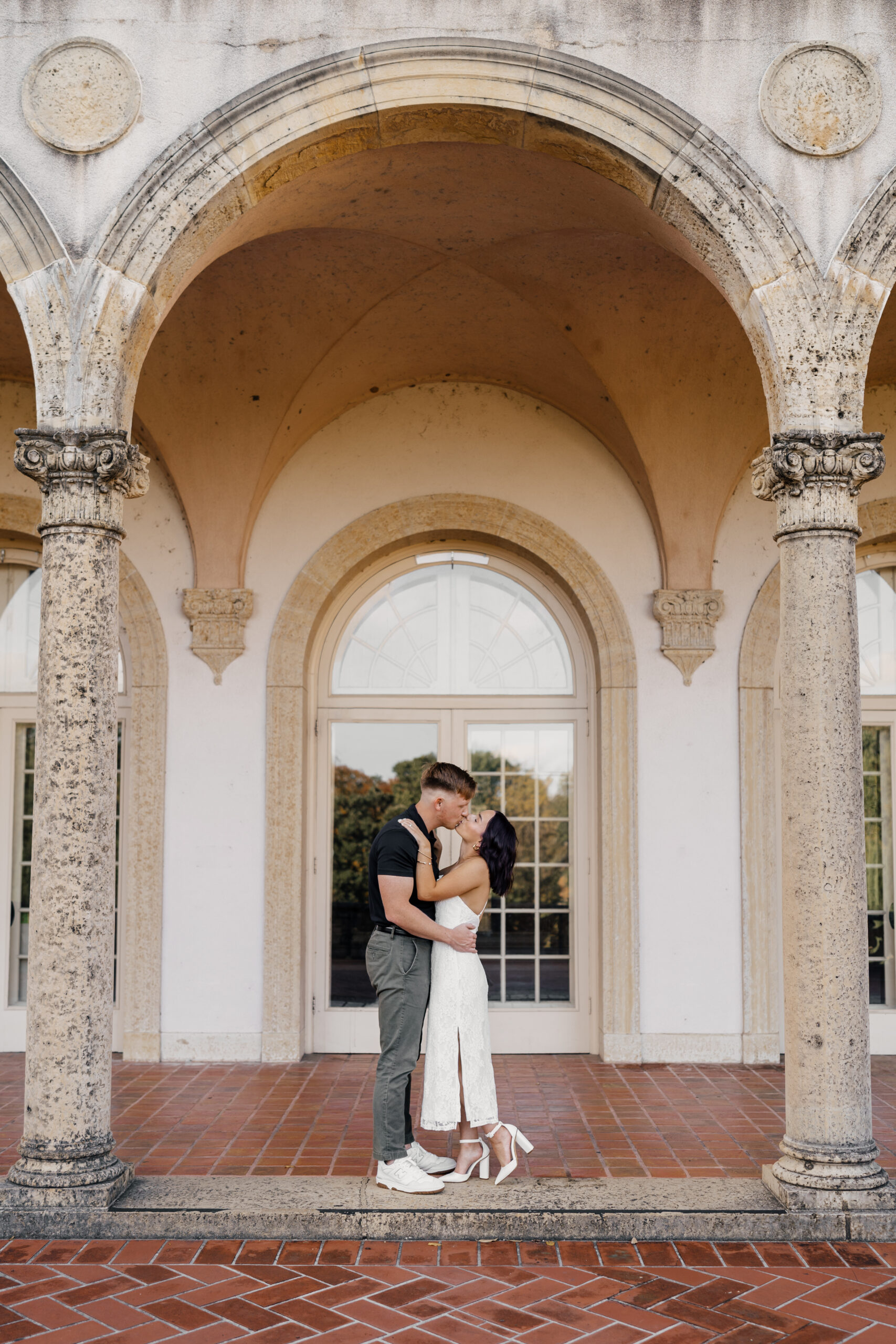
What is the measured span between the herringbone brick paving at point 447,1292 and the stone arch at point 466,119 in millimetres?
3122

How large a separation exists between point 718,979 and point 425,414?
161 inches

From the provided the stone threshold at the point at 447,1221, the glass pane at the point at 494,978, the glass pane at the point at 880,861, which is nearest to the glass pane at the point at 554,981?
the glass pane at the point at 494,978

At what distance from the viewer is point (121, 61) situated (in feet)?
15.0

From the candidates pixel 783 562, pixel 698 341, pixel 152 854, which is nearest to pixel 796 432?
pixel 783 562

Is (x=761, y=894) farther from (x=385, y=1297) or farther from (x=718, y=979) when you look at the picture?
(x=385, y=1297)

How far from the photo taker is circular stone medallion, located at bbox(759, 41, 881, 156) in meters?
4.54

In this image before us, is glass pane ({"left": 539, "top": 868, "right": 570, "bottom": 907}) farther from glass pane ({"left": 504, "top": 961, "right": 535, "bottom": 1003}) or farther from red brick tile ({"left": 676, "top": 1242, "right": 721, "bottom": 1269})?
red brick tile ({"left": 676, "top": 1242, "right": 721, "bottom": 1269})

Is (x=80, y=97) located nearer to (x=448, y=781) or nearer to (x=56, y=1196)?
(x=448, y=781)

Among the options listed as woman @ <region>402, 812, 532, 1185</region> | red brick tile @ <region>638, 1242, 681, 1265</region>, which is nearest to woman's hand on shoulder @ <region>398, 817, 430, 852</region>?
woman @ <region>402, 812, 532, 1185</region>

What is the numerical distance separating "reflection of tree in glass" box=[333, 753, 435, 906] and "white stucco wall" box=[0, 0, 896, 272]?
398 cm

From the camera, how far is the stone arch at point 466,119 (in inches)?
177

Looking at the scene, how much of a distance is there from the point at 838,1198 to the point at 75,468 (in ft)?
13.1

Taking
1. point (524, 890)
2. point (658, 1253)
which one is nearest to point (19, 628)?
point (524, 890)

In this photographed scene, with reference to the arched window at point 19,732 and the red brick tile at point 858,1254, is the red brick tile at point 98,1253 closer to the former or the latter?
the red brick tile at point 858,1254
